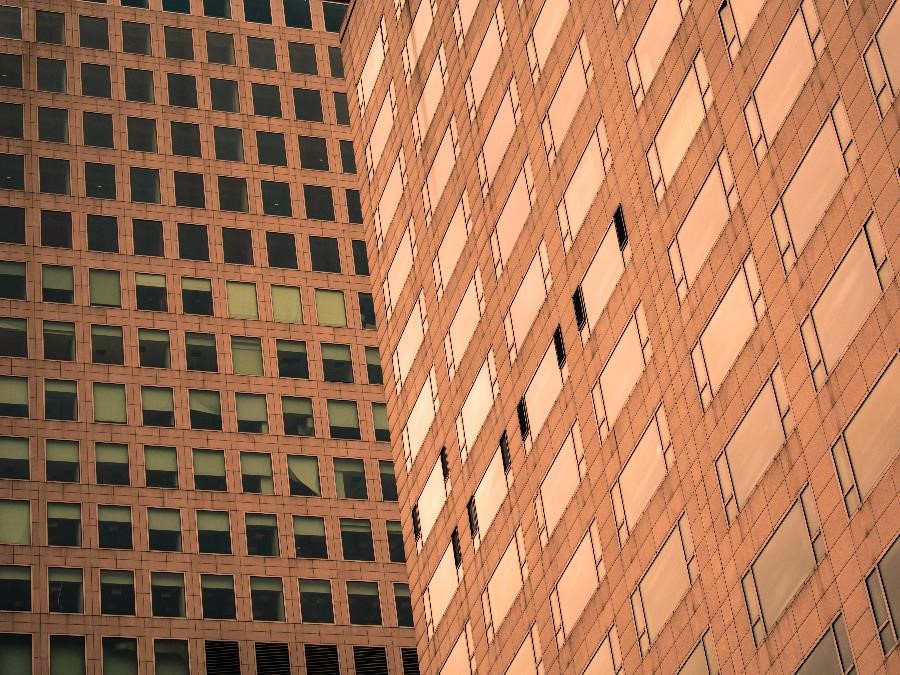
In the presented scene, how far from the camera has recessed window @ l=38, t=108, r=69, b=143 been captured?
362 feet

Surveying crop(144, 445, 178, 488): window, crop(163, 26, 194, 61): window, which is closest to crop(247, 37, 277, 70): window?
crop(163, 26, 194, 61): window

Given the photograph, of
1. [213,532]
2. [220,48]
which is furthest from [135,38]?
[213,532]

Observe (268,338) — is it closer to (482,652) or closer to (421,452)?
(421,452)

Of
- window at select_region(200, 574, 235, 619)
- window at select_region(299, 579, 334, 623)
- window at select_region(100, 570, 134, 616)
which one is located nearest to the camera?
window at select_region(100, 570, 134, 616)

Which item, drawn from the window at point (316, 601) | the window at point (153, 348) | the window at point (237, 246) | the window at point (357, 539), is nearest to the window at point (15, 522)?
the window at point (153, 348)

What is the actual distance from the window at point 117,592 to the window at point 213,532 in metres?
4.24

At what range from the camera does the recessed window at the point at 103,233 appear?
10706 centimetres

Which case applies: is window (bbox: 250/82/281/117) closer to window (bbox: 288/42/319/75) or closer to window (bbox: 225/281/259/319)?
window (bbox: 288/42/319/75)

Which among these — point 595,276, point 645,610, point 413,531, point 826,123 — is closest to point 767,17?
point 826,123

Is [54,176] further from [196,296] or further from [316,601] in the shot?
[316,601]

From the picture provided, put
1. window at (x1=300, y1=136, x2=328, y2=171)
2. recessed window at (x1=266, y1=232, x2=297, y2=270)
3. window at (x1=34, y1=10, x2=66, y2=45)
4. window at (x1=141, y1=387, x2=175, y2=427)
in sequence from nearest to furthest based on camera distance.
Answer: window at (x1=141, y1=387, x2=175, y2=427) < recessed window at (x1=266, y1=232, x2=297, y2=270) < window at (x1=34, y1=10, x2=66, y2=45) < window at (x1=300, y1=136, x2=328, y2=171)

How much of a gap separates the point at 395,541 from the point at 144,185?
979 inches

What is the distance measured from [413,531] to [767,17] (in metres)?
28.1

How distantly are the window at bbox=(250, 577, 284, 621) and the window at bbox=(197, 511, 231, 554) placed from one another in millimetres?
2326
